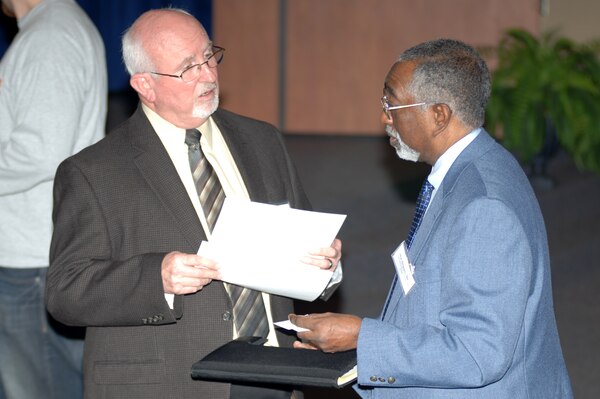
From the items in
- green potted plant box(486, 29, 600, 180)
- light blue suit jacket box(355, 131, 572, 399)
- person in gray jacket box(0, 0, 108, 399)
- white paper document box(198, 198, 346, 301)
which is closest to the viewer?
light blue suit jacket box(355, 131, 572, 399)

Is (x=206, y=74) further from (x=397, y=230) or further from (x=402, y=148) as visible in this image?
(x=397, y=230)

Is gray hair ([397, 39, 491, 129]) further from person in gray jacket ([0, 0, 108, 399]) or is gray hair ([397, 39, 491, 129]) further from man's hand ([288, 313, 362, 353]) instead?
person in gray jacket ([0, 0, 108, 399])

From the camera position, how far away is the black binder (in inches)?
83.8

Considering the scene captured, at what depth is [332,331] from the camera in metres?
2.16

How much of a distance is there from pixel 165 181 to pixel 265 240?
403 millimetres

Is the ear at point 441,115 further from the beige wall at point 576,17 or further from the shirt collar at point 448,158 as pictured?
the beige wall at point 576,17

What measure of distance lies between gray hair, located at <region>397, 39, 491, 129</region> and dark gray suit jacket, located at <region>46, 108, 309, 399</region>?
0.75 m

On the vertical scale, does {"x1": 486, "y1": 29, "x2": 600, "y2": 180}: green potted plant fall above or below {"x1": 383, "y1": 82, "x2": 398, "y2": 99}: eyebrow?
below

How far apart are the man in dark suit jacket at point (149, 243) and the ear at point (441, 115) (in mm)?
434

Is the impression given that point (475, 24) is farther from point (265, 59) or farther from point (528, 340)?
point (528, 340)

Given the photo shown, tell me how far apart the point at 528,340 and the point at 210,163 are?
3.36 ft

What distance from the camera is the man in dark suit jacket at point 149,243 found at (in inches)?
94.9

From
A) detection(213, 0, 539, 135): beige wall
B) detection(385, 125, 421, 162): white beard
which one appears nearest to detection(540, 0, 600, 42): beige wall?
detection(213, 0, 539, 135): beige wall

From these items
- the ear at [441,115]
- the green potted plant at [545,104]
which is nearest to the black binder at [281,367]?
the ear at [441,115]
